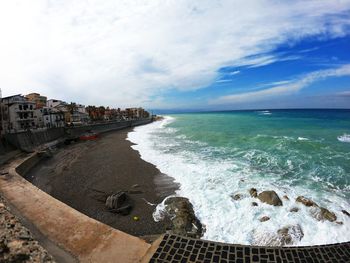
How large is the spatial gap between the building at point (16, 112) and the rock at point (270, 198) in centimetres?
4124

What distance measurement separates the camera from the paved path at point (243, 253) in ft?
13.9

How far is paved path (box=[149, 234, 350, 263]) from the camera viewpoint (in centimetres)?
423

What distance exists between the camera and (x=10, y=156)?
19.7 m

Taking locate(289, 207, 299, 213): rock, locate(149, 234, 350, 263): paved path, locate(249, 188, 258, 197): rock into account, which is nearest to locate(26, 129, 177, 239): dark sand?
locate(149, 234, 350, 263): paved path

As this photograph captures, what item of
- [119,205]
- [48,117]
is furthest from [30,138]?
[48,117]

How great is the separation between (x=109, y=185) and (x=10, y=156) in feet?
42.4

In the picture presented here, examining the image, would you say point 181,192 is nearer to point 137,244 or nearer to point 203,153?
point 137,244

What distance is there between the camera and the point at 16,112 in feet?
128

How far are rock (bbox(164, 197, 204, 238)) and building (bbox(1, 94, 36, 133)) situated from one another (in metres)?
38.2

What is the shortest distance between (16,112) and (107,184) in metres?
36.1

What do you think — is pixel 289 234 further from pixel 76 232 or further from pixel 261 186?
pixel 76 232

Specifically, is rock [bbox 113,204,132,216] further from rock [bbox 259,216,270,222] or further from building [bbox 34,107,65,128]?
building [bbox 34,107,65,128]

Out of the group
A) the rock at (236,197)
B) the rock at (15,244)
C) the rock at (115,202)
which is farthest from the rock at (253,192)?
the rock at (15,244)

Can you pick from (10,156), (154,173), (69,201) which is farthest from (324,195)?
(10,156)
